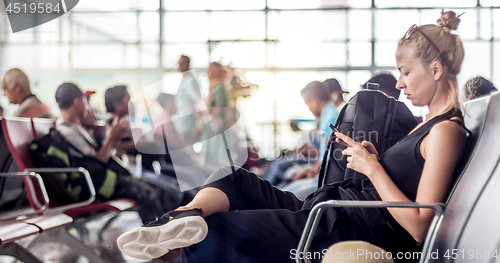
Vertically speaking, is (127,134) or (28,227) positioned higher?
(127,134)

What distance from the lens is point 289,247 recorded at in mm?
1038

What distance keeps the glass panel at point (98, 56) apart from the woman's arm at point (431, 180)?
7.67m

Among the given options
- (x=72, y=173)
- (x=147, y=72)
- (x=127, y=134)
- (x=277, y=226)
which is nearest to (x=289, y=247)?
(x=277, y=226)

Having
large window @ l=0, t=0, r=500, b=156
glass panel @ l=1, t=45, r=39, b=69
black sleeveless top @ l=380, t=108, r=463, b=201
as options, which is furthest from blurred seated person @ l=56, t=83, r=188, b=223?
glass panel @ l=1, t=45, r=39, b=69

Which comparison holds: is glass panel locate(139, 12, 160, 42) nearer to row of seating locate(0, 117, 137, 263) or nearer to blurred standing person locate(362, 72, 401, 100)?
row of seating locate(0, 117, 137, 263)

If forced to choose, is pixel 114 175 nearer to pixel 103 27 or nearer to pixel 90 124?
pixel 90 124

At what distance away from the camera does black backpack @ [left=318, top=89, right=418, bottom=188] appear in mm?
1148

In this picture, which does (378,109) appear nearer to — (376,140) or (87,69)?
(376,140)

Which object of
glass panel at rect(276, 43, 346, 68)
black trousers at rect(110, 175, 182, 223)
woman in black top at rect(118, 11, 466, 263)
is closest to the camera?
woman in black top at rect(118, 11, 466, 263)

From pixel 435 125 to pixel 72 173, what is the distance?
1922 millimetres

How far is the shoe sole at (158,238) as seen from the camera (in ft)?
3.00

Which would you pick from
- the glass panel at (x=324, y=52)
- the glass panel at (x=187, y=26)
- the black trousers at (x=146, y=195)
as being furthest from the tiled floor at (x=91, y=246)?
the glass panel at (x=187, y=26)

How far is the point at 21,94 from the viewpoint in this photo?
2.66m

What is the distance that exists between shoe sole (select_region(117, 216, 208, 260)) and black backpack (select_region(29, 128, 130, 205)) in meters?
1.49
